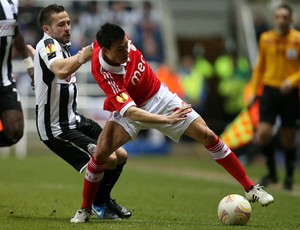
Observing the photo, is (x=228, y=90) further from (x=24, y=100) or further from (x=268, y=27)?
(x=24, y=100)

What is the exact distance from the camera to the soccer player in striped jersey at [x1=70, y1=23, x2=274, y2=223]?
8219mm

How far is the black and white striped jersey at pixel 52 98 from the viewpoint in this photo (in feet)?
29.5

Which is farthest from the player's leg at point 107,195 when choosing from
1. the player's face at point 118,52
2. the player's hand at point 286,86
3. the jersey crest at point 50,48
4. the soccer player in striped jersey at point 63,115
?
the player's hand at point 286,86

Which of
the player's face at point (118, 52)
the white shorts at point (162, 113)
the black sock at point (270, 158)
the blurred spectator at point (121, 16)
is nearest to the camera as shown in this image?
the player's face at point (118, 52)

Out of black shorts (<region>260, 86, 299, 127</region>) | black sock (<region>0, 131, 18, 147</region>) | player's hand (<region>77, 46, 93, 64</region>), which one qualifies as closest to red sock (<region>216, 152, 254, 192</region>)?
player's hand (<region>77, 46, 93, 64</region>)

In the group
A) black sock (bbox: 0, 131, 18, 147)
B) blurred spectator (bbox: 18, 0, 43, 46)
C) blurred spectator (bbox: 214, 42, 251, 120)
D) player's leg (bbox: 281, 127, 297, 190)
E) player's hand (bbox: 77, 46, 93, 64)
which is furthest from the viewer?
blurred spectator (bbox: 214, 42, 251, 120)

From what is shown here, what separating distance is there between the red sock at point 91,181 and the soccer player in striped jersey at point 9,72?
6.55 ft

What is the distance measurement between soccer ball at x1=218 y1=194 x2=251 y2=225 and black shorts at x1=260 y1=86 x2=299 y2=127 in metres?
5.37

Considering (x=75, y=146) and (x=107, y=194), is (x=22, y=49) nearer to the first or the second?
(x=75, y=146)

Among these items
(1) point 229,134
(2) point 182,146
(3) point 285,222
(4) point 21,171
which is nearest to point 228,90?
(2) point 182,146

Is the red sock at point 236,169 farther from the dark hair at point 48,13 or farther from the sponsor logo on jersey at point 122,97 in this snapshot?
the dark hair at point 48,13

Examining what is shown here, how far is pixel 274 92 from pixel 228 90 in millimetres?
9357

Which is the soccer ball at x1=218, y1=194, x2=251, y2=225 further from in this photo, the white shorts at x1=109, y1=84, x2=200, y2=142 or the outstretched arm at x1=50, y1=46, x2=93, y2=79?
the outstretched arm at x1=50, y1=46, x2=93, y2=79

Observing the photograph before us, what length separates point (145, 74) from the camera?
28.6 ft
